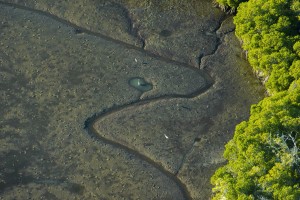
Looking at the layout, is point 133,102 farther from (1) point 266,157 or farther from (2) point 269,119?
(1) point 266,157

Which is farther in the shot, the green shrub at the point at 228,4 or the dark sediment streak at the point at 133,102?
the green shrub at the point at 228,4

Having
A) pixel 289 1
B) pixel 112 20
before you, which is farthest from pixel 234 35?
pixel 112 20

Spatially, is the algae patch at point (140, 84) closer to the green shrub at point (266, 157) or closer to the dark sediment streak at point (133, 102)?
the dark sediment streak at point (133, 102)

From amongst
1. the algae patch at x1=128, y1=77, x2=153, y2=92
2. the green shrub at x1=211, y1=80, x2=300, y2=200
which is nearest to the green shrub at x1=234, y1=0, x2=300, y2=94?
the green shrub at x1=211, y1=80, x2=300, y2=200

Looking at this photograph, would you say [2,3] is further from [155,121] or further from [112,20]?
[155,121]

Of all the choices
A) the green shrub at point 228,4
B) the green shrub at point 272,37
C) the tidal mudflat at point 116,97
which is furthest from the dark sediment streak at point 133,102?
the green shrub at point 228,4

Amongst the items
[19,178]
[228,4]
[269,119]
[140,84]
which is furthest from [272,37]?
[19,178]
